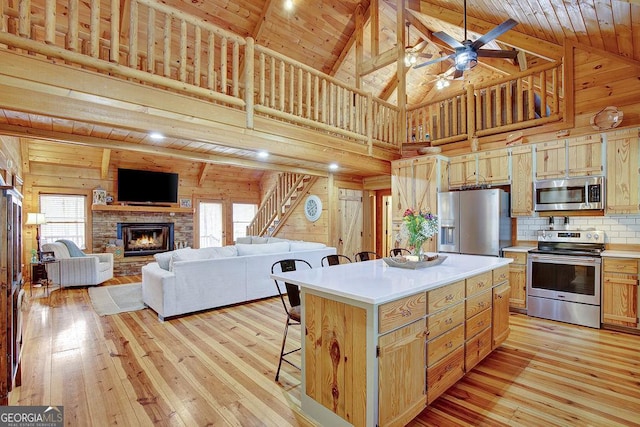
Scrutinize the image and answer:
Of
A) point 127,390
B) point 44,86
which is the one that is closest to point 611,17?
point 44,86

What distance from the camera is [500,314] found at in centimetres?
318

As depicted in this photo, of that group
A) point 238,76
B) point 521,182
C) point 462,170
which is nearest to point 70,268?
point 238,76

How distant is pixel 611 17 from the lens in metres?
3.43

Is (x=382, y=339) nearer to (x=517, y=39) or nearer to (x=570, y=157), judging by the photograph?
(x=570, y=157)

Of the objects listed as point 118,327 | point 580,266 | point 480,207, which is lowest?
point 118,327

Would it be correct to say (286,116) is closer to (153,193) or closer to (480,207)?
(480,207)

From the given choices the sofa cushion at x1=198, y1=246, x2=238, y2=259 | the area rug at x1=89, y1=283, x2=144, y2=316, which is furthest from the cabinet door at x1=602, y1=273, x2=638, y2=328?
the area rug at x1=89, y1=283, x2=144, y2=316

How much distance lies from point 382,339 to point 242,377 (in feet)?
5.23

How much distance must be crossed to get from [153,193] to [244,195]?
2.91m

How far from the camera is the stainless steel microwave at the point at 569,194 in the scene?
4039 mm

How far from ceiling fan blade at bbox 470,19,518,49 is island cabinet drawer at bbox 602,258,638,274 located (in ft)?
9.69

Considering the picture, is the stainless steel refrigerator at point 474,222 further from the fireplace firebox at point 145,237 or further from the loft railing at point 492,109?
the fireplace firebox at point 145,237

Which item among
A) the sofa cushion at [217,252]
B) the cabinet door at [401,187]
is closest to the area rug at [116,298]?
the sofa cushion at [217,252]

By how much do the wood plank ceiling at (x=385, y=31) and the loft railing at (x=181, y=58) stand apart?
2.46 feet
